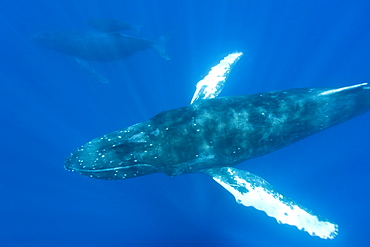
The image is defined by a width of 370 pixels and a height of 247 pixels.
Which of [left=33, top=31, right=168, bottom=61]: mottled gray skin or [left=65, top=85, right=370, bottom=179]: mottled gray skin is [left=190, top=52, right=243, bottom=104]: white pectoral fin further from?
[left=33, top=31, right=168, bottom=61]: mottled gray skin

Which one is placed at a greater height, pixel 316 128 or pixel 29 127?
pixel 29 127

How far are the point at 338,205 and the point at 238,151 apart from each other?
7.37 m

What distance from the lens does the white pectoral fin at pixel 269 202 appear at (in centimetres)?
731

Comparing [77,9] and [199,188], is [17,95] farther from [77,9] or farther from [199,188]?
[199,188]

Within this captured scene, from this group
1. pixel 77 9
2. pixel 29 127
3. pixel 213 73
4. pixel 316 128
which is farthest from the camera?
pixel 77 9

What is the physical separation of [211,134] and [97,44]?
36.0 feet

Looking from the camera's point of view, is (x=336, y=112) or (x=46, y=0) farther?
(x=46, y=0)

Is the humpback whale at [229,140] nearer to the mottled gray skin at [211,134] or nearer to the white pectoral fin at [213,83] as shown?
Result: the mottled gray skin at [211,134]

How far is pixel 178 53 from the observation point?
1616 centimetres

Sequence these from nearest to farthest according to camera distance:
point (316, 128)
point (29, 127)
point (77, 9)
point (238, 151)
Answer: point (238, 151) < point (316, 128) < point (29, 127) < point (77, 9)

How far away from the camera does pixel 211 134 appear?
23.3 feet

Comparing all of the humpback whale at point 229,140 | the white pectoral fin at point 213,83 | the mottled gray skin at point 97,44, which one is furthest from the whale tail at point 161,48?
the humpback whale at point 229,140

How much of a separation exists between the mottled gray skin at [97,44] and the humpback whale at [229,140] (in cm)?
898

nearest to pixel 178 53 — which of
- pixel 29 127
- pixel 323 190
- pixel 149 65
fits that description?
pixel 149 65
